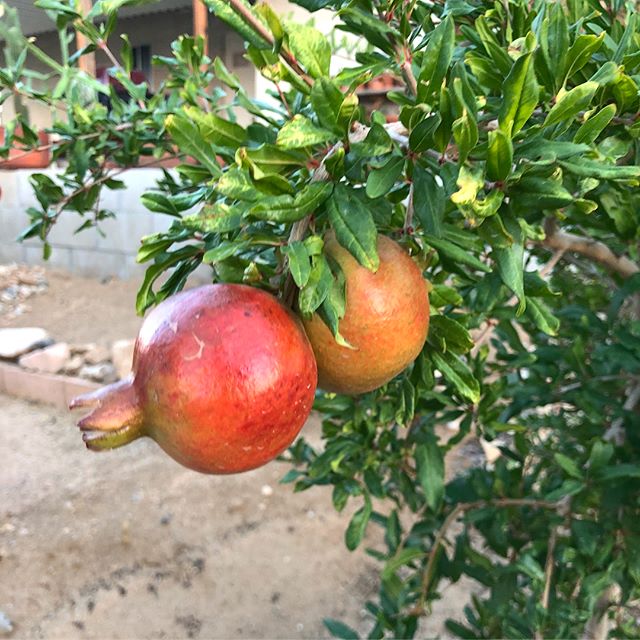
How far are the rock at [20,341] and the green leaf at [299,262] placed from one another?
4.50 metres

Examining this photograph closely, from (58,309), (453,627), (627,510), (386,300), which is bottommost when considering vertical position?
(58,309)

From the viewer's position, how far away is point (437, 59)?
536 millimetres

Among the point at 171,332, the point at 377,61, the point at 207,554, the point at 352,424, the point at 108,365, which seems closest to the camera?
the point at 171,332

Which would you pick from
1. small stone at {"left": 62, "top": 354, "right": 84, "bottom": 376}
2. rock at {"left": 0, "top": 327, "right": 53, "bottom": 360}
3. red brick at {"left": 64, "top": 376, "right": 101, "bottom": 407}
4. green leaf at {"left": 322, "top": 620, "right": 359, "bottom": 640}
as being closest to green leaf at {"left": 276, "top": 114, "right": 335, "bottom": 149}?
green leaf at {"left": 322, "top": 620, "right": 359, "bottom": 640}

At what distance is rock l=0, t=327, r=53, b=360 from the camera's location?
449 cm

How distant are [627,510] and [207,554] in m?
2.05

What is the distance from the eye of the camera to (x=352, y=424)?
3.69 feet

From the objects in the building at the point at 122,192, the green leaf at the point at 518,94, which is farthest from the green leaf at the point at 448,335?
the building at the point at 122,192

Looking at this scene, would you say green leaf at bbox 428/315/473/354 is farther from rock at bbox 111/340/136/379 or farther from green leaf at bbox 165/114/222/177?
rock at bbox 111/340/136/379

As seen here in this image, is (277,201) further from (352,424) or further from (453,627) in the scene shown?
(453,627)

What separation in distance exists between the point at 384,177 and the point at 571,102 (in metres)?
0.15

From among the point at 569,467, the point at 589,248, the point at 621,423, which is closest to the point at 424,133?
the point at 589,248

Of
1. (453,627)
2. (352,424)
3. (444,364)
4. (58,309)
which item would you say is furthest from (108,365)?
(444,364)

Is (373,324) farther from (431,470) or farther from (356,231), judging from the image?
(431,470)
